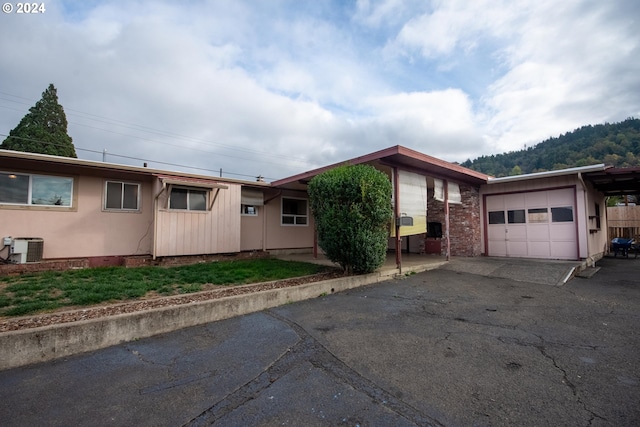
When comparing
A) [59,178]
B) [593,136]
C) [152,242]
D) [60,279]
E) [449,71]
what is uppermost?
[593,136]

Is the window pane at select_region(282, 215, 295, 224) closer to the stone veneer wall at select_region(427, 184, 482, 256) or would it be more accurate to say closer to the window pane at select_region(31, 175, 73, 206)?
the stone veneer wall at select_region(427, 184, 482, 256)

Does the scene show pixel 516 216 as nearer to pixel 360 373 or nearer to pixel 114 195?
pixel 360 373

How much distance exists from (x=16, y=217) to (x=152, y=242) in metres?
3.17

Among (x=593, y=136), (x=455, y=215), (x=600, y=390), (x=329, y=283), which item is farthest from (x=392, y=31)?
(x=593, y=136)

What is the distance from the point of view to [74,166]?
782 centimetres

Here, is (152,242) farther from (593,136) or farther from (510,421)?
(593,136)

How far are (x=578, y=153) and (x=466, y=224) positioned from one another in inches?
1544

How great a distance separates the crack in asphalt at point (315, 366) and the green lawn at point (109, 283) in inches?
118

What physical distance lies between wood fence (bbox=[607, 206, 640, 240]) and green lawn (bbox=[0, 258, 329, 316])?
691 inches

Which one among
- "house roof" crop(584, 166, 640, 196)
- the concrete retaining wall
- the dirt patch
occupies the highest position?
"house roof" crop(584, 166, 640, 196)

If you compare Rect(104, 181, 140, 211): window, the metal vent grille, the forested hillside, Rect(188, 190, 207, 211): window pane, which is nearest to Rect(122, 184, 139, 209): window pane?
Rect(104, 181, 140, 211): window

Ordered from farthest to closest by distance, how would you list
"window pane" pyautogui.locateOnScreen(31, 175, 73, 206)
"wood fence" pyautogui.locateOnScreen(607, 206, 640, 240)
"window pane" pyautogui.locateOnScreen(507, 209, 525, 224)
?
"wood fence" pyautogui.locateOnScreen(607, 206, 640, 240) < "window pane" pyautogui.locateOnScreen(507, 209, 525, 224) < "window pane" pyautogui.locateOnScreen(31, 175, 73, 206)

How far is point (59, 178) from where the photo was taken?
26.2 ft

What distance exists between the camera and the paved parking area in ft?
7.38
